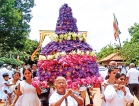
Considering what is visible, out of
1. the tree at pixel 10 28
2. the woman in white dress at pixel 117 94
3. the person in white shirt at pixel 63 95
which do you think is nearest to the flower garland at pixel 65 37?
the woman in white dress at pixel 117 94

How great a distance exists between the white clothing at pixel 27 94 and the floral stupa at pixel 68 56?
0.55 meters

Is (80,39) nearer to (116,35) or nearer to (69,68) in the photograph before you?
(69,68)

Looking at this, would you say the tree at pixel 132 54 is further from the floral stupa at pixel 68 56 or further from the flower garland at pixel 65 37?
the flower garland at pixel 65 37

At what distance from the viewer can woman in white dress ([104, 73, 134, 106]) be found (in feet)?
20.0

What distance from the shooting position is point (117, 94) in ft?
20.4

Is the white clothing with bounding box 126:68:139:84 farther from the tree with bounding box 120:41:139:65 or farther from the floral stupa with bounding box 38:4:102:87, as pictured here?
the tree with bounding box 120:41:139:65

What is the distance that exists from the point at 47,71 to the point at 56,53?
1.50 feet

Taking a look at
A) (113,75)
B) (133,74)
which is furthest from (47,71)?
(133,74)

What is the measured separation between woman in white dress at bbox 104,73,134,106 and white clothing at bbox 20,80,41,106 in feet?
5.96

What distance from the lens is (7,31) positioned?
3816 centimetres

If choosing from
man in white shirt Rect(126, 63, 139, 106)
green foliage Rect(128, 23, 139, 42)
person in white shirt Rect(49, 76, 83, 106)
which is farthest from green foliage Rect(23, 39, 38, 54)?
person in white shirt Rect(49, 76, 83, 106)

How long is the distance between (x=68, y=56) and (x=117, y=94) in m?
1.85

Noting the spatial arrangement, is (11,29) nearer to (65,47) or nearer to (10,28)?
(10,28)

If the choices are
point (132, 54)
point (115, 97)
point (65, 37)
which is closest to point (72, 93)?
point (115, 97)
